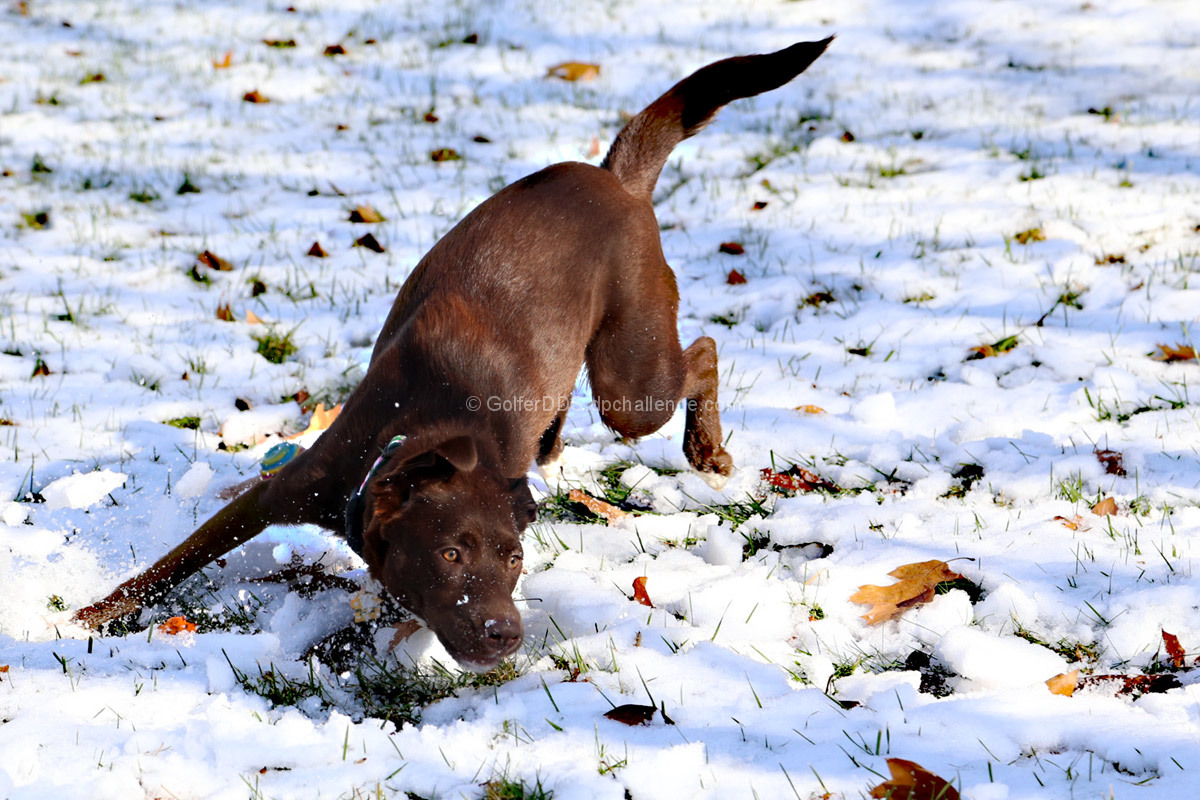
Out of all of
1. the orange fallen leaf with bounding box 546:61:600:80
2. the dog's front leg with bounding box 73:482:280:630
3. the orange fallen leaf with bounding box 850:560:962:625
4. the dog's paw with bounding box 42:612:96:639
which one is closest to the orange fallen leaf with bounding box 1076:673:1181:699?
the orange fallen leaf with bounding box 850:560:962:625

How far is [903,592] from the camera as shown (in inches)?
107

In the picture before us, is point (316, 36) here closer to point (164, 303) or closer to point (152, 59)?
point (152, 59)

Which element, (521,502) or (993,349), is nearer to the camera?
(521,502)

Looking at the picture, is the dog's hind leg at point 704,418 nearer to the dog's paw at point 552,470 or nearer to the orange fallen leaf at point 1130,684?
the dog's paw at point 552,470

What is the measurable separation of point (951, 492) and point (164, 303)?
3.53 metres

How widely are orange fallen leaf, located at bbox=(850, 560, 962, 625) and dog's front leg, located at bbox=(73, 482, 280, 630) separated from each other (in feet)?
5.29

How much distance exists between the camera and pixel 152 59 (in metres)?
8.09

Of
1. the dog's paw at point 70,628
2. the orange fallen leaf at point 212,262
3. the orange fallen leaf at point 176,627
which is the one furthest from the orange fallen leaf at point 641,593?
the orange fallen leaf at point 212,262

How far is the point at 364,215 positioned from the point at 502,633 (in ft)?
12.5

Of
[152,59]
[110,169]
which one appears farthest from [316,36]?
[110,169]

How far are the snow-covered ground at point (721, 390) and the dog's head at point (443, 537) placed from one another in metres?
0.19

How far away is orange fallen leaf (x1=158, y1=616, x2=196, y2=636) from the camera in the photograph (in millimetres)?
2703

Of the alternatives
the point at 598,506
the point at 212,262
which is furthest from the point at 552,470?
the point at 212,262

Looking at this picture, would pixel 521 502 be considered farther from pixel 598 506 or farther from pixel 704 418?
pixel 704 418
